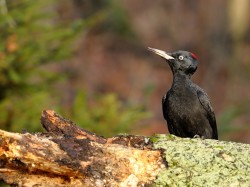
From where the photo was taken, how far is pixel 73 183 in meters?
4.82

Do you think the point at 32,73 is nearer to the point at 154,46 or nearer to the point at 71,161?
the point at 71,161

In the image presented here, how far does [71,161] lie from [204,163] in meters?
1.00

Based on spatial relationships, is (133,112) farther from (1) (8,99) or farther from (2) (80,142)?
(2) (80,142)

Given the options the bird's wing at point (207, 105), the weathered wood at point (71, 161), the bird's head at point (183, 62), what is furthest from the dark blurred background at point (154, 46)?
the weathered wood at point (71, 161)

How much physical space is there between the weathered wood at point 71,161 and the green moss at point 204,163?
0.11 m

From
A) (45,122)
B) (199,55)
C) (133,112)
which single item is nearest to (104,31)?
(199,55)

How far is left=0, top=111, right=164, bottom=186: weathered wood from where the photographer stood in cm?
474

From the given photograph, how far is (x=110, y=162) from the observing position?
4.89m

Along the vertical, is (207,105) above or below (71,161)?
above

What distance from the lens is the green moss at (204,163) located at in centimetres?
481

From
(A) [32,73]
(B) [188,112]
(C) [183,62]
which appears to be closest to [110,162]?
(B) [188,112]

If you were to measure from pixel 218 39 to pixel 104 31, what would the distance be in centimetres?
480

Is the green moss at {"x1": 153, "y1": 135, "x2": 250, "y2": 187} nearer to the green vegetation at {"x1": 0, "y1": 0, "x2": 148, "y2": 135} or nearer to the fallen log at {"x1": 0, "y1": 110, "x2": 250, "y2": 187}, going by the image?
the fallen log at {"x1": 0, "y1": 110, "x2": 250, "y2": 187}

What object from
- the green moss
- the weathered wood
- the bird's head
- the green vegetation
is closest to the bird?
the bird's head
